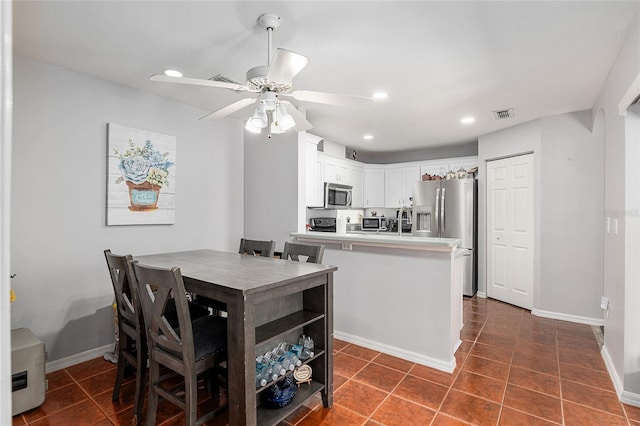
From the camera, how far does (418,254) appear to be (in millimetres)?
2746

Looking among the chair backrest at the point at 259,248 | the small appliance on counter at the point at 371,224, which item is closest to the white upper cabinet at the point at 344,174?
the small appliance on counter at the point at 371,224

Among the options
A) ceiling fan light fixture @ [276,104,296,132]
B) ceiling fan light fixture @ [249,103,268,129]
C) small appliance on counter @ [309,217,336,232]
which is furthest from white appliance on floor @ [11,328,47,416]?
small appliance on counter @ [309,217,336,232]

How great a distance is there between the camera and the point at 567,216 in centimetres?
377

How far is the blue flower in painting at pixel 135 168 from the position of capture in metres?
3.05

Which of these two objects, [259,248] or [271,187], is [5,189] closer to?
[259,248]

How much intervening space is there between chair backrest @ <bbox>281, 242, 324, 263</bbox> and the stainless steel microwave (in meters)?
2.41

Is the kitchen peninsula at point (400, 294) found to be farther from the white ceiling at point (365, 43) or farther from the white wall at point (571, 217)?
the white wall at point (571, 217)

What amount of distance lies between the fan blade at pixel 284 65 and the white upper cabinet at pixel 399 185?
4549 mm

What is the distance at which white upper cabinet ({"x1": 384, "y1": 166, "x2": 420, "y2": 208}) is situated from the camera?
19.7 feet

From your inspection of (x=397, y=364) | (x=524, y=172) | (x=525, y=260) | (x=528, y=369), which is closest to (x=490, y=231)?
(x=525, y=260)

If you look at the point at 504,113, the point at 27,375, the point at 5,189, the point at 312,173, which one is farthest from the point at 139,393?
the point at 504,113

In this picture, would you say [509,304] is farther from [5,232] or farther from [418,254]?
[5,232]

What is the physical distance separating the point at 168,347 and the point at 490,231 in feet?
14.7

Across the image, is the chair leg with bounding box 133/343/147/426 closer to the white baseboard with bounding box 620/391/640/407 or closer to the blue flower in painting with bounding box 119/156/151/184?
the blue flower in painting with bounding box 119/156/151/184
